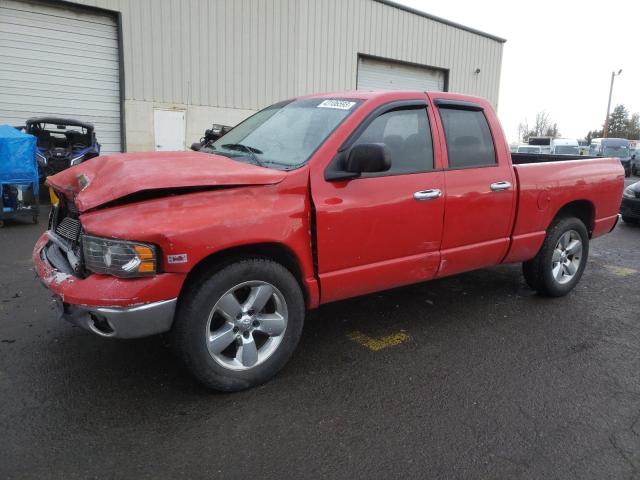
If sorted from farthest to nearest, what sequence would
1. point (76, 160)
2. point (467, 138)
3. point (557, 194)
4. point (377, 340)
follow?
point (76, 160) < point (557, 194) < point (467, 138) < point (377, 340)

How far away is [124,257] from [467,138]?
2.82 metres

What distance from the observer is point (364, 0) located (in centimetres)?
1652

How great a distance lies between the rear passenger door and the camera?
392cm

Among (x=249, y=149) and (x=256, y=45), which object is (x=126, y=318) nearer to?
(x=249, y=149)

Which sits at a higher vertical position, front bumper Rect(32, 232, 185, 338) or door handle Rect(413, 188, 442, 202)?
door handle Rect(413, 188, 442, 202)

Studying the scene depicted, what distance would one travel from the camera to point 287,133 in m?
3.71

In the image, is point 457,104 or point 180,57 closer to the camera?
point 457,104

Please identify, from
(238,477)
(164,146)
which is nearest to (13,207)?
(164,146)

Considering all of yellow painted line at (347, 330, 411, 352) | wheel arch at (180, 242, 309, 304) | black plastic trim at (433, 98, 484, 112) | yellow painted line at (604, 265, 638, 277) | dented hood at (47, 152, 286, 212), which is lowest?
yellow painted line at (604, 265, 638, 277)

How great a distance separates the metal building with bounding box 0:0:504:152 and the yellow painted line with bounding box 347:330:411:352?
35.5 ft

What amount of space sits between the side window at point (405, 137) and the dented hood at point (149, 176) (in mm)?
893

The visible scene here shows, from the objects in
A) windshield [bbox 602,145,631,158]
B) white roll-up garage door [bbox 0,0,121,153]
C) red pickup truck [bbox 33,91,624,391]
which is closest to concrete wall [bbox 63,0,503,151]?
white roll-up garage door [bbox 0,0,121,153]

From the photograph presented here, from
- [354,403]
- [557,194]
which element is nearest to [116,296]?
[354,403]

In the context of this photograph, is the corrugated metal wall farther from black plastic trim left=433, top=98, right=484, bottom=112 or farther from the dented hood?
black plastic trim left=433, top=98, right=484, bottom=112
